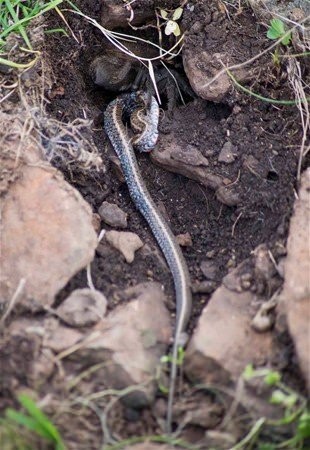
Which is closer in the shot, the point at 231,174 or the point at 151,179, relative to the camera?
the point at 231,174

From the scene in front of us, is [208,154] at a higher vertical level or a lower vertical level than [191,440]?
higher

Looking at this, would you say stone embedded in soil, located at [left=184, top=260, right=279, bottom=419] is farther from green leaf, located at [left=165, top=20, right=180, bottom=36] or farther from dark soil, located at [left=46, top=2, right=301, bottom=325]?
green leaf, located at [left=165, top=20, right=180, bottom=36]

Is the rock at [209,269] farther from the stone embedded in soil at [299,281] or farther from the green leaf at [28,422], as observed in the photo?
the green leaf at [28,422]

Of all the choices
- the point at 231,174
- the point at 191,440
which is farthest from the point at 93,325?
the point at 231,174

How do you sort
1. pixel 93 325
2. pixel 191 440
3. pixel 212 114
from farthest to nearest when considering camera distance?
pixel 212 114, pixel 93 325, pixel 191 440

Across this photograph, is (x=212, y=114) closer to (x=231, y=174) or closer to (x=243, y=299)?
(x=231, y=174)

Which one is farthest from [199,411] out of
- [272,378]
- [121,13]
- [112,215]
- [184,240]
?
[121,13]

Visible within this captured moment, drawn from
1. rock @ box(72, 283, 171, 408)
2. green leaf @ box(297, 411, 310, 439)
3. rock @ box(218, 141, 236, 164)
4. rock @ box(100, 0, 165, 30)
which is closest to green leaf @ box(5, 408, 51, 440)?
rock @ box(72, 283, 171, 408)
